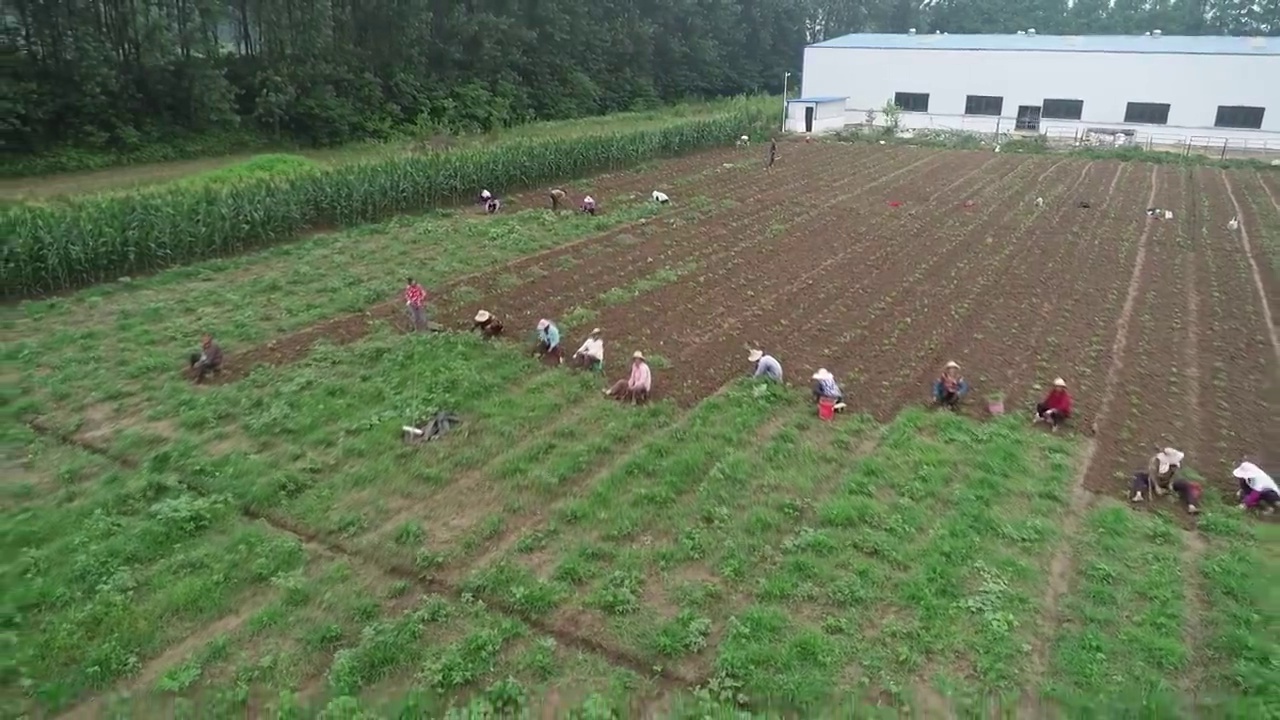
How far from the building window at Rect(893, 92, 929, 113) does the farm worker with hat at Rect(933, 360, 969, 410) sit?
135ft

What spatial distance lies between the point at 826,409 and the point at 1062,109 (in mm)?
41803

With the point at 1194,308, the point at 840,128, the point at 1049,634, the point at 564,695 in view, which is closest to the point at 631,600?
the point at 564,695

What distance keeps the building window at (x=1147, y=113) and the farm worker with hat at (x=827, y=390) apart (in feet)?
134

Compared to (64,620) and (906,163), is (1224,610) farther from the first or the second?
(906,163)

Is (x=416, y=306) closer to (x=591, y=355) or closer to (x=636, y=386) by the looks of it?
(x=591, y=355)

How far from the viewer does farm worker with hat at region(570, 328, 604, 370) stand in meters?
12.9

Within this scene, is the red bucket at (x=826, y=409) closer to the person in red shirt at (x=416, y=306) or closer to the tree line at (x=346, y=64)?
the person in red shirt at (x=416, y=306)

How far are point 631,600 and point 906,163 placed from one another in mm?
31410

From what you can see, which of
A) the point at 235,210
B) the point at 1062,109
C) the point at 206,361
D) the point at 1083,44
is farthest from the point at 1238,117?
the point at 206,361

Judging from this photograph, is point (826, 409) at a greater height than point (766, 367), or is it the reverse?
point (766, 367)

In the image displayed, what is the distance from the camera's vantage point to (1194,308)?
16.6 metres

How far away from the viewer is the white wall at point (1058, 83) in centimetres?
4131

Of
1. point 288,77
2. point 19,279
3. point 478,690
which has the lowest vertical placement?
point 478,690

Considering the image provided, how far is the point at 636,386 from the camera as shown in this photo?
11.9 metres
